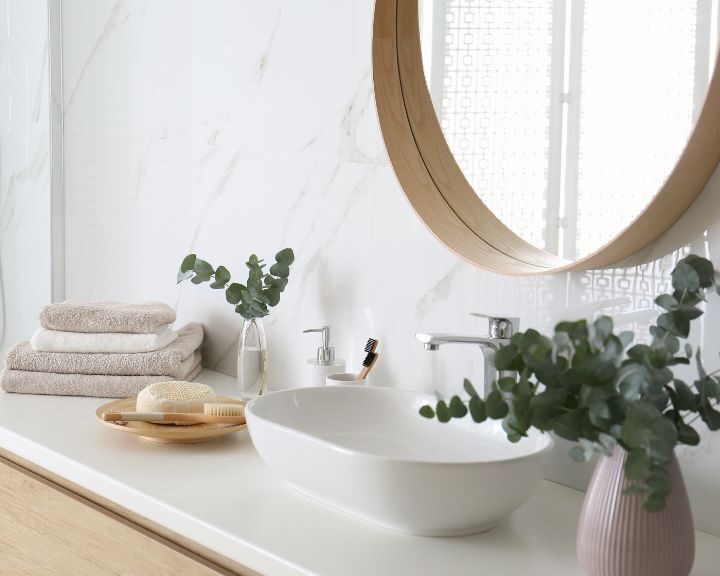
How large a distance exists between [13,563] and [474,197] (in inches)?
36.8

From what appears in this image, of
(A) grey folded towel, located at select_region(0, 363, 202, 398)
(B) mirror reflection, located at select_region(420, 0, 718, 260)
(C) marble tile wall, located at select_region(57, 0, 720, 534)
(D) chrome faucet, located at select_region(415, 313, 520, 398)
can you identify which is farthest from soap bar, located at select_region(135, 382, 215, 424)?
(B) mirror reflection, located at select_region(420, 0, 718, 260)

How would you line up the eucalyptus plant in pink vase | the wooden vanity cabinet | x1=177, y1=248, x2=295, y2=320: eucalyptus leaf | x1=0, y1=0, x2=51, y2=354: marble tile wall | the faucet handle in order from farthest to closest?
1. x1=0, y1=0, x2=51, y2=354: marble tile wall
2. x1=177, y1=248, x2=295, y2=320: eucalyptus leaf
3. the faucet handle
4. the wooden vanity cabinet
5. the eucalyptus plant in pink vase

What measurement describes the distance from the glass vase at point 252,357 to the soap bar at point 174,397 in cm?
11

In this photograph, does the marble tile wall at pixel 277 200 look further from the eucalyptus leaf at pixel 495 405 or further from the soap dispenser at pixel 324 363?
the eucalyptus leaf at pixel 495 405

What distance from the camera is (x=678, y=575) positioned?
99 cm

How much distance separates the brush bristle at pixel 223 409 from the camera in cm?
152

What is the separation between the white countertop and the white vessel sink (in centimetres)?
3

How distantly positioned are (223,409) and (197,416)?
4cm

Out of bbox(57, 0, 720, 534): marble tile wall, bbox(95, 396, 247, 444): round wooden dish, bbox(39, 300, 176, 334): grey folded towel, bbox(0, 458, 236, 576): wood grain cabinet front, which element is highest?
bbox(57, 0, 720, 534): marble tile wall

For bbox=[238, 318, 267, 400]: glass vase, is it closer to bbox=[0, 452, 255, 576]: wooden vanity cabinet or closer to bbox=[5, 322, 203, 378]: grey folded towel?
bbox=[5, 322, 203, 378]: grey folded towel

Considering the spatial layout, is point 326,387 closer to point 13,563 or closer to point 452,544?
point 452,544

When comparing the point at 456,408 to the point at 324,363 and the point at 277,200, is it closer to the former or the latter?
the point at 324,363

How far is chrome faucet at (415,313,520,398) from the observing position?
1.33 metres

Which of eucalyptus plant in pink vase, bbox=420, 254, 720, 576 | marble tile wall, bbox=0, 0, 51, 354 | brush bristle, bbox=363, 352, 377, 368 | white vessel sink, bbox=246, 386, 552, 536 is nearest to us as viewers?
eucalyptus plant in pink vase, bbox=420, 254, 720, 576
